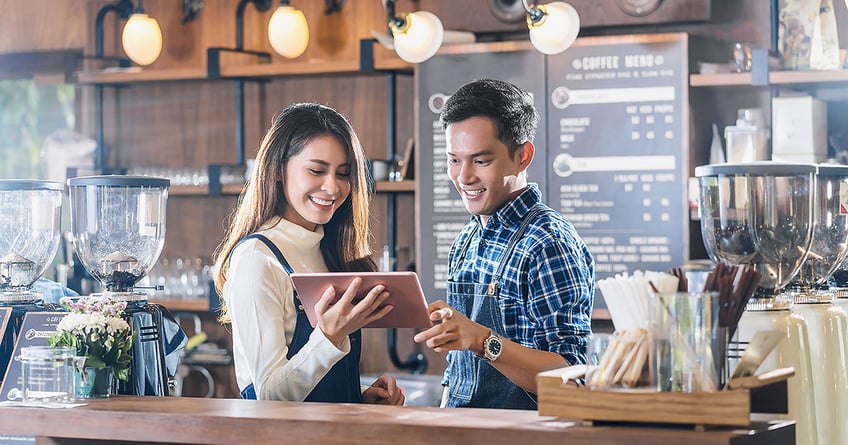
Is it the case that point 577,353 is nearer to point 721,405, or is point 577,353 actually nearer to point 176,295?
point 721,405

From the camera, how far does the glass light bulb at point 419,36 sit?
14.8ft

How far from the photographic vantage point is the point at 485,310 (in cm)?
286

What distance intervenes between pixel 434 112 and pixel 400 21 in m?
0.57

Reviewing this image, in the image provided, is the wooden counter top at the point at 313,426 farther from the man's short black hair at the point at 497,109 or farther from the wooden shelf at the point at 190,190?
the wooden shelf at the point at 190,190

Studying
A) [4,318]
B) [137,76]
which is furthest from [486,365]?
[137,76]

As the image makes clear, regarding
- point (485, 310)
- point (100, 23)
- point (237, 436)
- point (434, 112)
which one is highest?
point (100, 23)

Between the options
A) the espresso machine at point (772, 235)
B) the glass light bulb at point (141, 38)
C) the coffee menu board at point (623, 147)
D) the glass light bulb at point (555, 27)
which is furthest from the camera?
the glass light bulb at point (141, 38)

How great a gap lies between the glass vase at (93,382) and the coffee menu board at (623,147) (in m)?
2.61

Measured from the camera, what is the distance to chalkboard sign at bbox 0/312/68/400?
2635 millimetres

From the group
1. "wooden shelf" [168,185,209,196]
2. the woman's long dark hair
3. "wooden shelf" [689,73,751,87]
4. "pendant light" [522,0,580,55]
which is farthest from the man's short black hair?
"wooden shelf" [168,185,209,196]

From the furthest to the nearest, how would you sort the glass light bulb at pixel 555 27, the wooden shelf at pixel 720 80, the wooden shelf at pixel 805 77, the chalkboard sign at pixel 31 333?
the wooden shelf at pixel 720 80 < the wooden shelf at pixel 805 77 < the glass light bulb at pixel 555 27 < the chalkboard sign at pixel 31 333

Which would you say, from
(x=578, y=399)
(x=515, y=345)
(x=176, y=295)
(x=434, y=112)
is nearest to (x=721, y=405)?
(x=578, y=399)

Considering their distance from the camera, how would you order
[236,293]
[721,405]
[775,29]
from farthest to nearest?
[775,29], [236,293], [721,405]

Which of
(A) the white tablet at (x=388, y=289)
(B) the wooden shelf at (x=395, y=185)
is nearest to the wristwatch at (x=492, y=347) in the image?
(A) the white tablet at (x=388, y=289)
